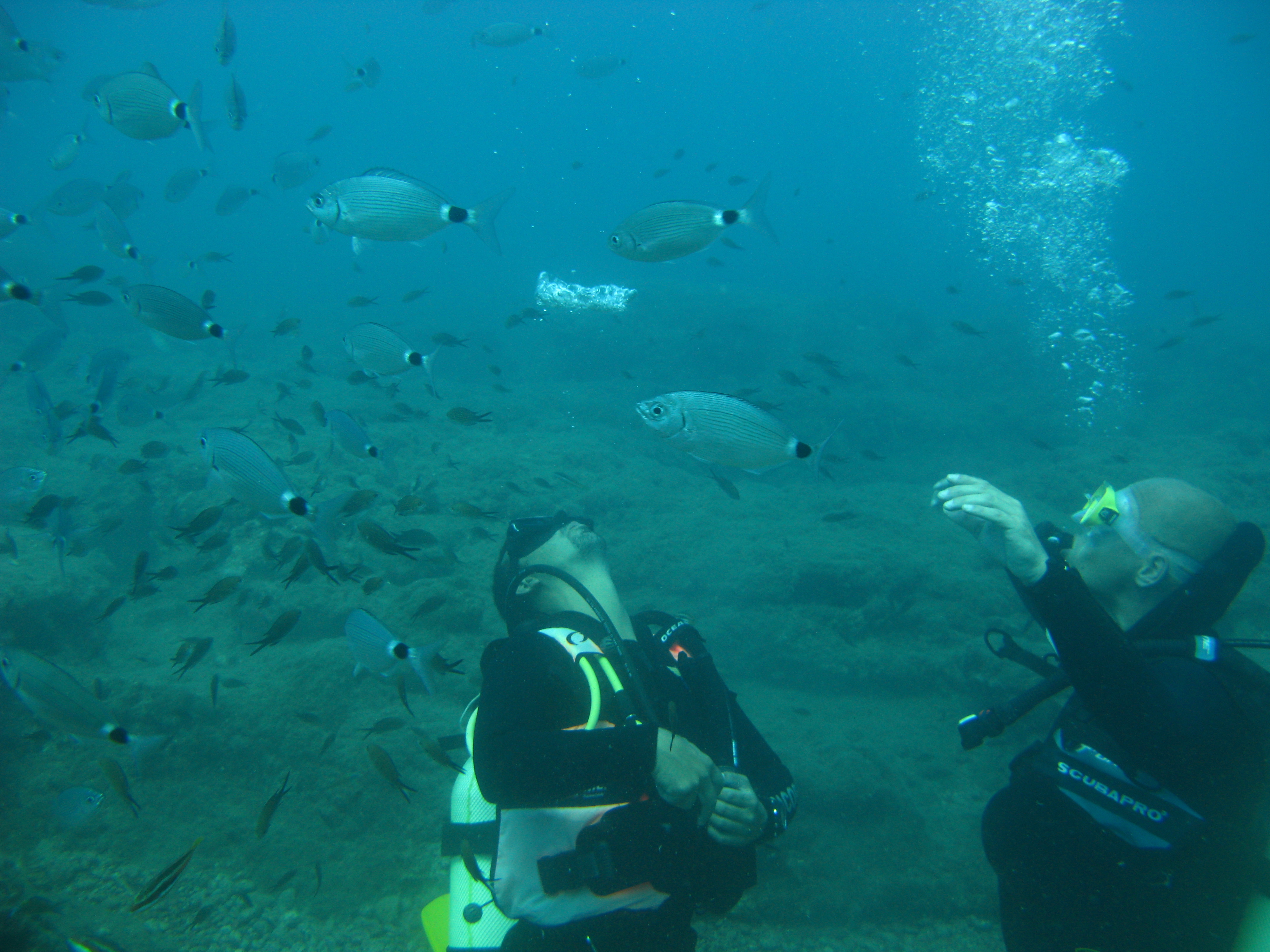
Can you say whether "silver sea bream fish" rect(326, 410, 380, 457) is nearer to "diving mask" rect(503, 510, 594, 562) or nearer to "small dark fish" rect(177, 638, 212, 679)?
"small dark fish" rect(177, 638, 212, 679)

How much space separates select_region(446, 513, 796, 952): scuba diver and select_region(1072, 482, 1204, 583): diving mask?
218 cm

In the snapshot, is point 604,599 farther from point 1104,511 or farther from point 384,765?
point 1104,511

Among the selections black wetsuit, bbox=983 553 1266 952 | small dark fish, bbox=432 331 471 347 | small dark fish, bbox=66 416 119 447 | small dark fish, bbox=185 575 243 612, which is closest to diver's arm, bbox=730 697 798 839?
black wetsuit, bbox=983 553 1266 952

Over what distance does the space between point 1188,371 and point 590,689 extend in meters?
30.6

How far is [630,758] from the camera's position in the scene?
1.89 meters

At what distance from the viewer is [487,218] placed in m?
3.71

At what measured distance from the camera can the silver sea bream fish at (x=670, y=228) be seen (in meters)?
3.53

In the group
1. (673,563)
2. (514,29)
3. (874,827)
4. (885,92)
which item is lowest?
(673,563)

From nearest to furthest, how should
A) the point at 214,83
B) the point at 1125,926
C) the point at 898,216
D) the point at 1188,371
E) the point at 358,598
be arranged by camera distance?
the point at 1125,926 → the point at 358,598 → the point at 1188,371 → the point at 214,83 → the point at 898,216

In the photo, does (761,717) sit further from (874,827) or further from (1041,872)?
(1041,872)

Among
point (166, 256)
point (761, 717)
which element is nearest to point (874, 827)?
point (761, 717)

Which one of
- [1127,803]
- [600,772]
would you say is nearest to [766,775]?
[600,772]

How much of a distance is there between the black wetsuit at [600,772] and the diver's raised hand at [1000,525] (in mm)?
1535

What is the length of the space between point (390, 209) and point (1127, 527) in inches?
185
